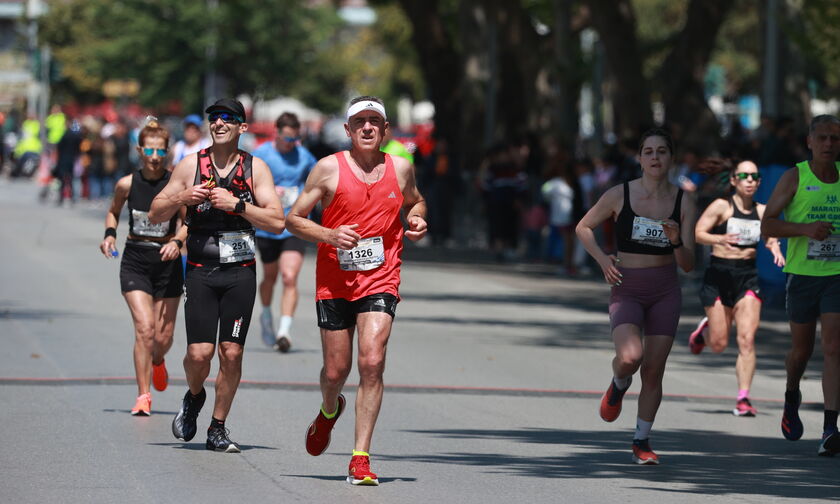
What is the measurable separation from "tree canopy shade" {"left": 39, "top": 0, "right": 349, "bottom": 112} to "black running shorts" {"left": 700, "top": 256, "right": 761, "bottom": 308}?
48.5 m

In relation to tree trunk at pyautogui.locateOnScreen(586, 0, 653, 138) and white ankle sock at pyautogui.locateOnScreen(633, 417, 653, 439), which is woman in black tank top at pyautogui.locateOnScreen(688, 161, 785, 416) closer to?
white ankle sock at pyautogui.locateOnScreen(633, 417, 653, 439)

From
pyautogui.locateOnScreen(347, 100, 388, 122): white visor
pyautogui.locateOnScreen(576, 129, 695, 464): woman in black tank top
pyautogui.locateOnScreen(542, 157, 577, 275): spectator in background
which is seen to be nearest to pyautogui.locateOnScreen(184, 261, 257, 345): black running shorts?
pyautogui.locateOnScreen(347, 100, 388, 122): white visor

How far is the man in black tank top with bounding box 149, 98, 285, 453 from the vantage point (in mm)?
9422

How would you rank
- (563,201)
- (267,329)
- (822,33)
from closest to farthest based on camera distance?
(267,329)
(822,33)
(563,201)

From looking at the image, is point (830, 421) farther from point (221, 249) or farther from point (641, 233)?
point (221, 249)

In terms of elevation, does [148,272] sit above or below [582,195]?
below

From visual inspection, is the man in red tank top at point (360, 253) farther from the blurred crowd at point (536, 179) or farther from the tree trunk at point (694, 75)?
the tree trunk at point (694, 75)

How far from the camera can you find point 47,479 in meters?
8.57

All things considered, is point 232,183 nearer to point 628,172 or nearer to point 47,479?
point 47,479

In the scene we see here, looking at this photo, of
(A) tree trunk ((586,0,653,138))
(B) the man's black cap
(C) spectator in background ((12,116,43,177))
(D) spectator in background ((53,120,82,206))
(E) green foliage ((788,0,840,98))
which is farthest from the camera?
(C) spectator in background ((12,116,43,177))

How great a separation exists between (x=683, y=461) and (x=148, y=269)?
3.47m

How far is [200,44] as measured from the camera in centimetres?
6191

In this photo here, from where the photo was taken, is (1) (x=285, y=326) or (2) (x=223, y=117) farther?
(1) (x=285, y=326)

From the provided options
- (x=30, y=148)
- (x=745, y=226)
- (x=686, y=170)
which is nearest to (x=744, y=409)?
(x=745, y=226)
